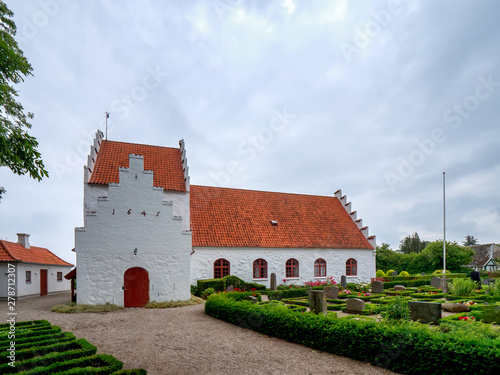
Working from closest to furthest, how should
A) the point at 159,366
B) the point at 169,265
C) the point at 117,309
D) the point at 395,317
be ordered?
1. the point at 159,366
2. the point at 395,317
3. the point at 117,309
4. the point at 169,265

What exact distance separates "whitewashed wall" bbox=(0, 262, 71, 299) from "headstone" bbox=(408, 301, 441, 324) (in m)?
20.8

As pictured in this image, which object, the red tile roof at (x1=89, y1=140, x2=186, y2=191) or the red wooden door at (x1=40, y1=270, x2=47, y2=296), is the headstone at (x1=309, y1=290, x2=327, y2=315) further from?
the red wooden door at (x1=40, y1=270, x2=47, y2=296)

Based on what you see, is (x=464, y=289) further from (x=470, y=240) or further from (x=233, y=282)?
(x=470, y=240)

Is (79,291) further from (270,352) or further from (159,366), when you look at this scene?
(270,352)

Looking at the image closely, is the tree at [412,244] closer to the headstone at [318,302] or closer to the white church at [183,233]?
the white church at [183,233]

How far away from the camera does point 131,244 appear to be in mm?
15484

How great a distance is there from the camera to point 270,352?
7.85 meters

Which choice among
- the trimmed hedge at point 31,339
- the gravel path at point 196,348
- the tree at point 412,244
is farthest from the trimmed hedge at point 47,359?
the tree at point 412,244

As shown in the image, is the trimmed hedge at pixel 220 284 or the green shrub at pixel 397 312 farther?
the trimmed hedge at pixel 220 284

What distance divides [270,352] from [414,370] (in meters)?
3.10

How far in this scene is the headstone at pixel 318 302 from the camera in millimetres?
9969

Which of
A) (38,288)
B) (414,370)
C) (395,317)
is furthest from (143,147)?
(414,370)

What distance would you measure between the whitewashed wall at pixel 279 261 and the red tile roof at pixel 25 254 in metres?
10.5

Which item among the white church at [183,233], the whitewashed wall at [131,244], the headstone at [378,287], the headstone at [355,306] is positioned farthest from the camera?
the headstone at [378,287]
